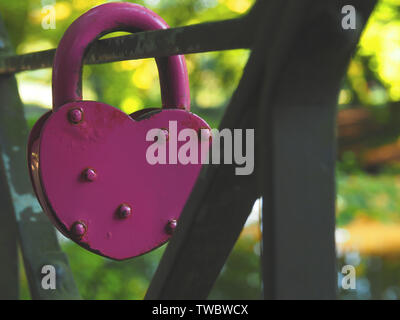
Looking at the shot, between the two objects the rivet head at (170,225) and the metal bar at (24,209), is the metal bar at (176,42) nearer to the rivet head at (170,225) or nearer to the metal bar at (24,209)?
the rivet head at (170,225)

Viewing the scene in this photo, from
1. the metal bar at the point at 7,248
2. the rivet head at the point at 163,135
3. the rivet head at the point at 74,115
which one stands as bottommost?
the metal bar at the point at 7,248

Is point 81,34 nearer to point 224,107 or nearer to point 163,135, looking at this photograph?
point 163,135

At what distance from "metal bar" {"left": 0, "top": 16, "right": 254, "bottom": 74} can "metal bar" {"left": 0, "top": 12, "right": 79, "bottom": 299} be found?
0.31m

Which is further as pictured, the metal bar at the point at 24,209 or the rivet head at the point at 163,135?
the metal bar at the point at 24,209

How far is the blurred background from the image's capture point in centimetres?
472

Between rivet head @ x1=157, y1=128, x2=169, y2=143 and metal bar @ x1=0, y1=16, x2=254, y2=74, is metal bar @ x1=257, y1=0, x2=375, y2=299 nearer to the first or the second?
metal bar @ x1=0, y1=16, x2=254, y2=74

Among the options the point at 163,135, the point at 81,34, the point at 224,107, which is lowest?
the point at 163,135

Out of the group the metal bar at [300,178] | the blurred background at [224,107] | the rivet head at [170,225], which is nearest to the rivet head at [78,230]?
the rivet head at [170,225]

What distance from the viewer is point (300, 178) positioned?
16.8 inches

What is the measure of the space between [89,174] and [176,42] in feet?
0.58

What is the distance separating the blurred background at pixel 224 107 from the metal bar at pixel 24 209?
202 centimetres

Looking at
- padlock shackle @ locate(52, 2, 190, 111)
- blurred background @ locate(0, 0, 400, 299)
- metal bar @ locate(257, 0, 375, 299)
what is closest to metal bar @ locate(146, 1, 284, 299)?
metal bar @ locate(257, 0, 375, 299)

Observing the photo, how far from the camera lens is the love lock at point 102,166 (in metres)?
0.66

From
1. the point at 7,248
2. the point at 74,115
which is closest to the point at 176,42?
the point at 74,115
